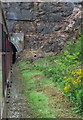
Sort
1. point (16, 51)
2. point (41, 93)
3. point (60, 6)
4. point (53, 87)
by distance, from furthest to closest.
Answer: point (60, 6) < point (16, 51) < point (53, 87) < point (41, 93)

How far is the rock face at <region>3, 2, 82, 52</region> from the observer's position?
20.3m

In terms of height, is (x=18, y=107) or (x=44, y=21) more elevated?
(x=18, y=107)

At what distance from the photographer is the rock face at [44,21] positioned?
20.3 metres

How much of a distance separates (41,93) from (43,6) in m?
18.4

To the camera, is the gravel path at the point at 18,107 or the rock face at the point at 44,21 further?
the rock face at the point at 44,21

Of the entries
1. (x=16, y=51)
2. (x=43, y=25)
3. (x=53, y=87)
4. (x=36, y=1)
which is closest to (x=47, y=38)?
(x=43, y=25)

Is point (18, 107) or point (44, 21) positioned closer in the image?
point (18, 107)

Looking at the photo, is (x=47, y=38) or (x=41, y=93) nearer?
(x=41, y=93)

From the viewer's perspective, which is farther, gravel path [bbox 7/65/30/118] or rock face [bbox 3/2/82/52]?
rock face [bbox 3/2/82/52]

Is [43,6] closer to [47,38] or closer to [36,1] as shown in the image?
[36,1]

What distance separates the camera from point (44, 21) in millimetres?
Result: 22078

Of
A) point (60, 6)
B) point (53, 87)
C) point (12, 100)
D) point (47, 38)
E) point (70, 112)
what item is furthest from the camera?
point (60, 6)

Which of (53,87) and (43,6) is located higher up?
(43,6)

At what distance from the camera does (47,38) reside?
68.7ft
